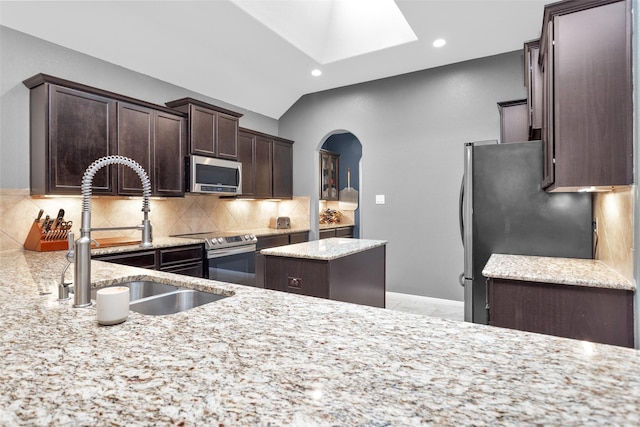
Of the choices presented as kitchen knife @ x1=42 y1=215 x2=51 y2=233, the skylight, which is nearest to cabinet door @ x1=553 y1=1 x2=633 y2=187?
the skylight

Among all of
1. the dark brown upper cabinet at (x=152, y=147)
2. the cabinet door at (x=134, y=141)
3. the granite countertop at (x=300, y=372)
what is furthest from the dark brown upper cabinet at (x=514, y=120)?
the cabinet door at (x=134, y=141)

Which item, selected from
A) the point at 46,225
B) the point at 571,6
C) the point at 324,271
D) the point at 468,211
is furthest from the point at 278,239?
the point at 571,6

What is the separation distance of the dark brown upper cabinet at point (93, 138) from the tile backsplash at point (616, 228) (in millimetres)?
3538

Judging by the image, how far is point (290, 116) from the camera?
17.8 ft

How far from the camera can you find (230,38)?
3598mm

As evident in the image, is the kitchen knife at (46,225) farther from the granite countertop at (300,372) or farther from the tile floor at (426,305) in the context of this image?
the tile floor at (426,305)

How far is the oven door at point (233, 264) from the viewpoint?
3.59m

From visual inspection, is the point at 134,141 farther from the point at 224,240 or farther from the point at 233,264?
the point at 233,264

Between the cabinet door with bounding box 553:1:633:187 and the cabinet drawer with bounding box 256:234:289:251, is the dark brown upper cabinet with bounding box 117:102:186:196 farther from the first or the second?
the cabinet door with bounding box 553:1:633:187

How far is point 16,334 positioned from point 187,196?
343 centimetres

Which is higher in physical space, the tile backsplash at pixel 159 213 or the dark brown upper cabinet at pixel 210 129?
the dark brown upper cabinet at pixel 210 129

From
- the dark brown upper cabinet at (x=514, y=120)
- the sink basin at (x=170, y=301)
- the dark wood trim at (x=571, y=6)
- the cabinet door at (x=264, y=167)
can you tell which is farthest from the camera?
the cabinet door at (x=264, y=167)

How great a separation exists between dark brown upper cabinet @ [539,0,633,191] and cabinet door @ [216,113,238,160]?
10.6ft

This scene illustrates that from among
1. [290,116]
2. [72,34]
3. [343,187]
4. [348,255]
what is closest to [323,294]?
[348,255]
